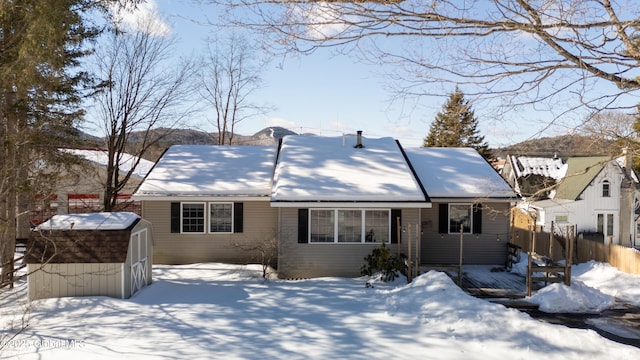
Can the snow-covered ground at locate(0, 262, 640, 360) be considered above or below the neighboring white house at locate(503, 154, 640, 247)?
below

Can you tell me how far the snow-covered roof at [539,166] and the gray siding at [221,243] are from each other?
23.3 m

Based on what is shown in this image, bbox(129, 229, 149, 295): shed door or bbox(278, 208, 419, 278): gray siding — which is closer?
bbox(129, 229, 149, 295): shed door

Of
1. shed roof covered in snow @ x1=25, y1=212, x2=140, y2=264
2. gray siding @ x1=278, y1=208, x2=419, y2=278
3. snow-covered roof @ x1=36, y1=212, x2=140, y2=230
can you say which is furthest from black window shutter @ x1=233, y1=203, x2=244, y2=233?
shed roof covered in snow @ x1=25, y1=212, x2=140, y2=264

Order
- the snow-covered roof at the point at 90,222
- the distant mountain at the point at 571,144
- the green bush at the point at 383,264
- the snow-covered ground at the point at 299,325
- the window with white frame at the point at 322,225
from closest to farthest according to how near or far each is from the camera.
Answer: the distant mountain at the point at 571,144
the snow-covered ground at the point at 299,325
the snow-covered roof at the point at 90,222
the green bush at the point at 383,264
the window with white frame at the point at 322,225

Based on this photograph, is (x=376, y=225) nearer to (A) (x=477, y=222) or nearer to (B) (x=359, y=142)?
(A) (x=477, y=222)

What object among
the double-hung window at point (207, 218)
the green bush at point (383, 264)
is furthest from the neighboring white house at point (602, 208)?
the double-hung window at point (207, 218)

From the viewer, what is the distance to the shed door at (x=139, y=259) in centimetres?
1093

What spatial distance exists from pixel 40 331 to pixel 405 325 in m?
6.67

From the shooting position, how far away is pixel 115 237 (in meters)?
10.5

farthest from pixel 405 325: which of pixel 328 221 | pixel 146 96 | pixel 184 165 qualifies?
pixel 146 96

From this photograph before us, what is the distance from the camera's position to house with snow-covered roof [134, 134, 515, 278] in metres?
13.5

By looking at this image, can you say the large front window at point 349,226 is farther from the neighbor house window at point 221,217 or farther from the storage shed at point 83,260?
the storage shed at point 83,260

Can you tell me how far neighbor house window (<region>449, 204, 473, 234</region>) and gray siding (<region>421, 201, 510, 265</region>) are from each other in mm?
206

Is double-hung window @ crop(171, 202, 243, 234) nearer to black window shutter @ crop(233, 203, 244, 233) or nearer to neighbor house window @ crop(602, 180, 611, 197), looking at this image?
black window shutter @ crop(233, 203, 244, 233)
